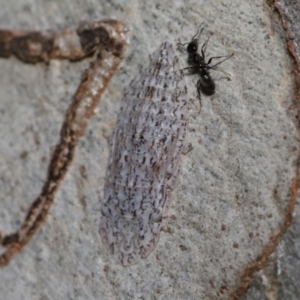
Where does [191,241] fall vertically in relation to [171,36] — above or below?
below

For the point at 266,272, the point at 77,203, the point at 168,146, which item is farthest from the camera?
the point at 77,203

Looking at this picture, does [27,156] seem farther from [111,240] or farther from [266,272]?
[266,272]

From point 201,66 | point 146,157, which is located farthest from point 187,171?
point 201,66

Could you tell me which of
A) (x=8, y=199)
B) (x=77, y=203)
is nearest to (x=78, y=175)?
(x=77, y=203)

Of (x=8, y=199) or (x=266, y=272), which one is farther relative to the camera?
(x=8, y=199)

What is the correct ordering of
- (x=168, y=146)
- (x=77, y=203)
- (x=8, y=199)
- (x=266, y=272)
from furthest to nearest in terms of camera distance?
(x=8, y=199)
(x=77, y=203)
(x=168, y=146)
(x=266, y=272)

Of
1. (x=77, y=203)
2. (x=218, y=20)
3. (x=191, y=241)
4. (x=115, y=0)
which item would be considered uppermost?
(x=218, y=20)

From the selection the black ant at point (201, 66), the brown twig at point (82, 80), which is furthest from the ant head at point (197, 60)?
the brown twig at point (82, 80)
